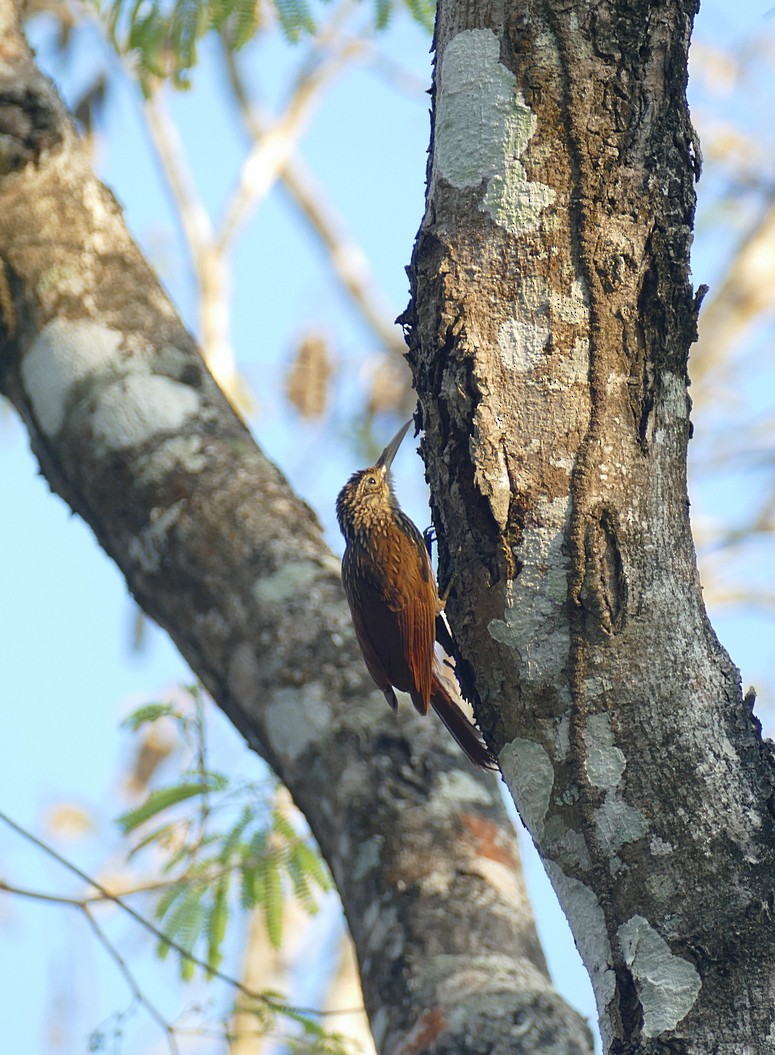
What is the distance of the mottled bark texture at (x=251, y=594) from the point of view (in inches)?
101

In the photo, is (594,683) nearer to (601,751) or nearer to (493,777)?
(601,751)

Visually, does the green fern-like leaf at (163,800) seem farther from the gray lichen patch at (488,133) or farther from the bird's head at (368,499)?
the gray lichen patch at (488,133)

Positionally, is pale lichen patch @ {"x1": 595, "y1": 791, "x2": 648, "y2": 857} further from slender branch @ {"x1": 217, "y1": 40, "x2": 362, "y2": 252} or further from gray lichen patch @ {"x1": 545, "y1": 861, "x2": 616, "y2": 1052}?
slender branch @ {"x1": 217, "y1": 40, "x2": 362, "y2": 252}

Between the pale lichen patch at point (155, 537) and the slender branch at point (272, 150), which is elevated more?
the slender branch at point (272, 150)

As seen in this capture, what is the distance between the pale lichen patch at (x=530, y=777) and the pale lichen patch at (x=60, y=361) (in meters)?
1.85

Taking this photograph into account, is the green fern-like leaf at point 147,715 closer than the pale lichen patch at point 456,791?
No

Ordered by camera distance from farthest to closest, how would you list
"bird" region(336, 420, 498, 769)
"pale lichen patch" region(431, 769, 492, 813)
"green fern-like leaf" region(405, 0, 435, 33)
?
"green fern-like leaf" region(405, 0, 435, 33) → "bird" region(336, 420, 498, 769) → "pale lichen patch" region(431, 769, 492, 813)

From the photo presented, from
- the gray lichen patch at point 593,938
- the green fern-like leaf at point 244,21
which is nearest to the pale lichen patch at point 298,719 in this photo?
the gray lichen patch at point 593,938

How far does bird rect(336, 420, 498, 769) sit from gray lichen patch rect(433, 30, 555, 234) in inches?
53.2

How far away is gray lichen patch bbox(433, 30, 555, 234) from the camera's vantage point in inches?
78.0

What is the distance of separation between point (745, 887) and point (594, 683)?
36cm

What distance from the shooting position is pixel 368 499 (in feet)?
15.8

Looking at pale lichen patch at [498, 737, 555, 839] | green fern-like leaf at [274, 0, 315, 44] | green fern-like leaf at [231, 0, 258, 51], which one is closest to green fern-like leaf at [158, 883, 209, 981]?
pale lichen patch at [498, 737, 555, 839]

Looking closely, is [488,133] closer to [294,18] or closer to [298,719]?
[298,719]
